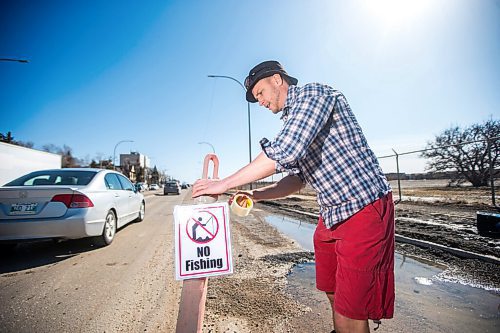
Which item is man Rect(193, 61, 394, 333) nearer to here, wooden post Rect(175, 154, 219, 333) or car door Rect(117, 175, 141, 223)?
wooden post Rect(175, 154, 219, 333)

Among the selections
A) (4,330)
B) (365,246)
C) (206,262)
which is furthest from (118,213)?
(365,246)

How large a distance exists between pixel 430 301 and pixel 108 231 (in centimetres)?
487

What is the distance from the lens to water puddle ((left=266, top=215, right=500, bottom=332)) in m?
2.17

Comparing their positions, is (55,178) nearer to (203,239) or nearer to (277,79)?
(203,239)

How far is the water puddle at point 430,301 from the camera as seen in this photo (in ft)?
7.11

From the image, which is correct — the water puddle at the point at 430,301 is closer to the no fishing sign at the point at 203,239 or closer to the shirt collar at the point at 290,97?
the no fishing sign at the point at 203,239

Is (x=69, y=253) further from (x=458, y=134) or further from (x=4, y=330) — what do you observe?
(x=458, y=134)

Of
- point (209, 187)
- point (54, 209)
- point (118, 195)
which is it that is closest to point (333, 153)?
point (209, 187)

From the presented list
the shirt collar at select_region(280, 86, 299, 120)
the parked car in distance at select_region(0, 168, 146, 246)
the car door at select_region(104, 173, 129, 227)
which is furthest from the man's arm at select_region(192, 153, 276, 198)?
the car door at select_region(104, 173, 129, 227)

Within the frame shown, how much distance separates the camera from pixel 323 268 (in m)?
1.66

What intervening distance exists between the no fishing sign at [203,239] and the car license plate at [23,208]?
3.77 metres

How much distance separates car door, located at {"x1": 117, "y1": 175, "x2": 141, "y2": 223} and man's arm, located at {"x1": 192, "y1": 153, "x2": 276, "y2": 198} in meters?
5.34

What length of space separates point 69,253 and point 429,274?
17.5 ft

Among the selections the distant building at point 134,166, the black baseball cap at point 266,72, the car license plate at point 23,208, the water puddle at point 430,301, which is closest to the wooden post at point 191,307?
the black baseball cap at point 266,72
